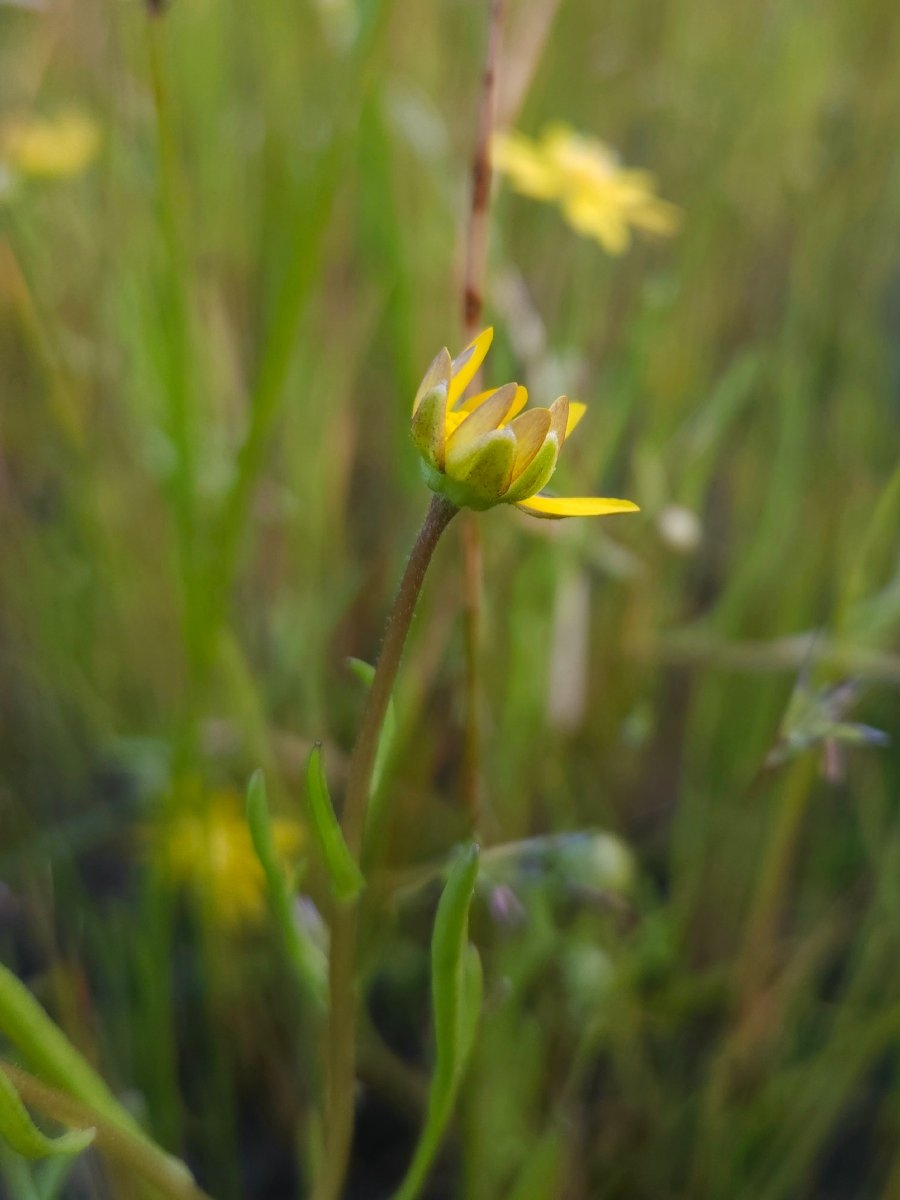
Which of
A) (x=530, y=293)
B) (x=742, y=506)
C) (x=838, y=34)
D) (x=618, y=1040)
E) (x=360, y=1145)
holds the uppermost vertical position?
(x=838, y=34)

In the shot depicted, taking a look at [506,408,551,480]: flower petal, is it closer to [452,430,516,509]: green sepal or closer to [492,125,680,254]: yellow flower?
[452,430,516,509]: green sepal

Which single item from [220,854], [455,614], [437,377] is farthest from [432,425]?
[220,854]

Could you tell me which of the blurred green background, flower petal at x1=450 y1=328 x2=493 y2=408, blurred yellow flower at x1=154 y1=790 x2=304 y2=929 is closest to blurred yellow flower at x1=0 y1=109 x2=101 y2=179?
the blurred green background

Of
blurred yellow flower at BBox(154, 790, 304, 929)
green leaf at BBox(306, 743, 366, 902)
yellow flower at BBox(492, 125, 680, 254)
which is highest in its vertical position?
yellow flower at BBox(492, 125, 680, 254)

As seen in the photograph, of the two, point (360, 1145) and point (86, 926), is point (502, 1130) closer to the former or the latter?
point (360, 1145)

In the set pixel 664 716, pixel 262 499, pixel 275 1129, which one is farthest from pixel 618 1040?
pixel 262 499

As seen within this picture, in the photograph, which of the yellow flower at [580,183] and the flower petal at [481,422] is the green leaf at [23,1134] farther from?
the yellow flower at [580,183]

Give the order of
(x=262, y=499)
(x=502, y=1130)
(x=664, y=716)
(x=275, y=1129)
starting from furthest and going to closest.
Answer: (x=664, y=716) → (x=262, y=499) → (x=275, y=1129) → (x=502, y=1130)
